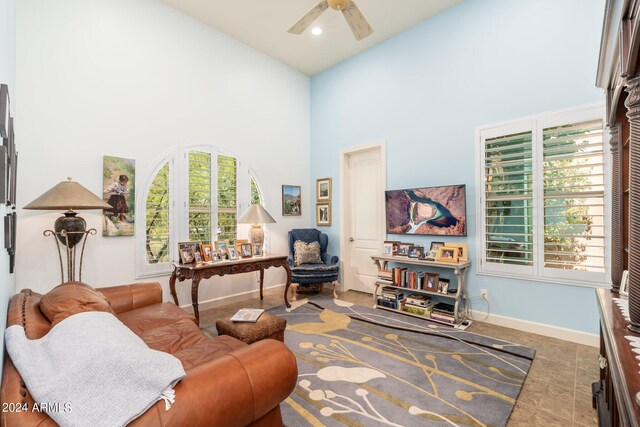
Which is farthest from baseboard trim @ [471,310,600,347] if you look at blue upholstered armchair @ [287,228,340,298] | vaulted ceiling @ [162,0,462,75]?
vaulted ceiling @ [162,0,462,75]

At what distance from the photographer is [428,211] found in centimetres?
408

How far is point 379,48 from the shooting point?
4.76 meters

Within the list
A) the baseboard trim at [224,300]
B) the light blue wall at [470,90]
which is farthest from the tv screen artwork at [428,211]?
the baseboard trim at [224,300]

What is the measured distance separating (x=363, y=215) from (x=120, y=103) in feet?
12.2

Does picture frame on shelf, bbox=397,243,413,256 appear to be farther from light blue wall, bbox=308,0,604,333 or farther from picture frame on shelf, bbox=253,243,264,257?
picture frame on shelf, bbox=253,243,264,257

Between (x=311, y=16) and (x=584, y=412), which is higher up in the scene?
(x=311, y=16)

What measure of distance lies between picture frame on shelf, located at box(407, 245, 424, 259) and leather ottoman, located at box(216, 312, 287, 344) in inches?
84.6

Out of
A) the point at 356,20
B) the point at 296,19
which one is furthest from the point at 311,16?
the point at 296,19

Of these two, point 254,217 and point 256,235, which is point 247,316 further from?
point 256,235

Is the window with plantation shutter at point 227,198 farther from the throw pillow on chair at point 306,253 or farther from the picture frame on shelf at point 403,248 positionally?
the picture frame on shelf at point 403,248

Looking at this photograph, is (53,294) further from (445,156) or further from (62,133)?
(445,156)

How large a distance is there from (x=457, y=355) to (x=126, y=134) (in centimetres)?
431

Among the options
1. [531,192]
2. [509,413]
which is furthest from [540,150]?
[509,413]

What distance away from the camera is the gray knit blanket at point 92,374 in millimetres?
910
